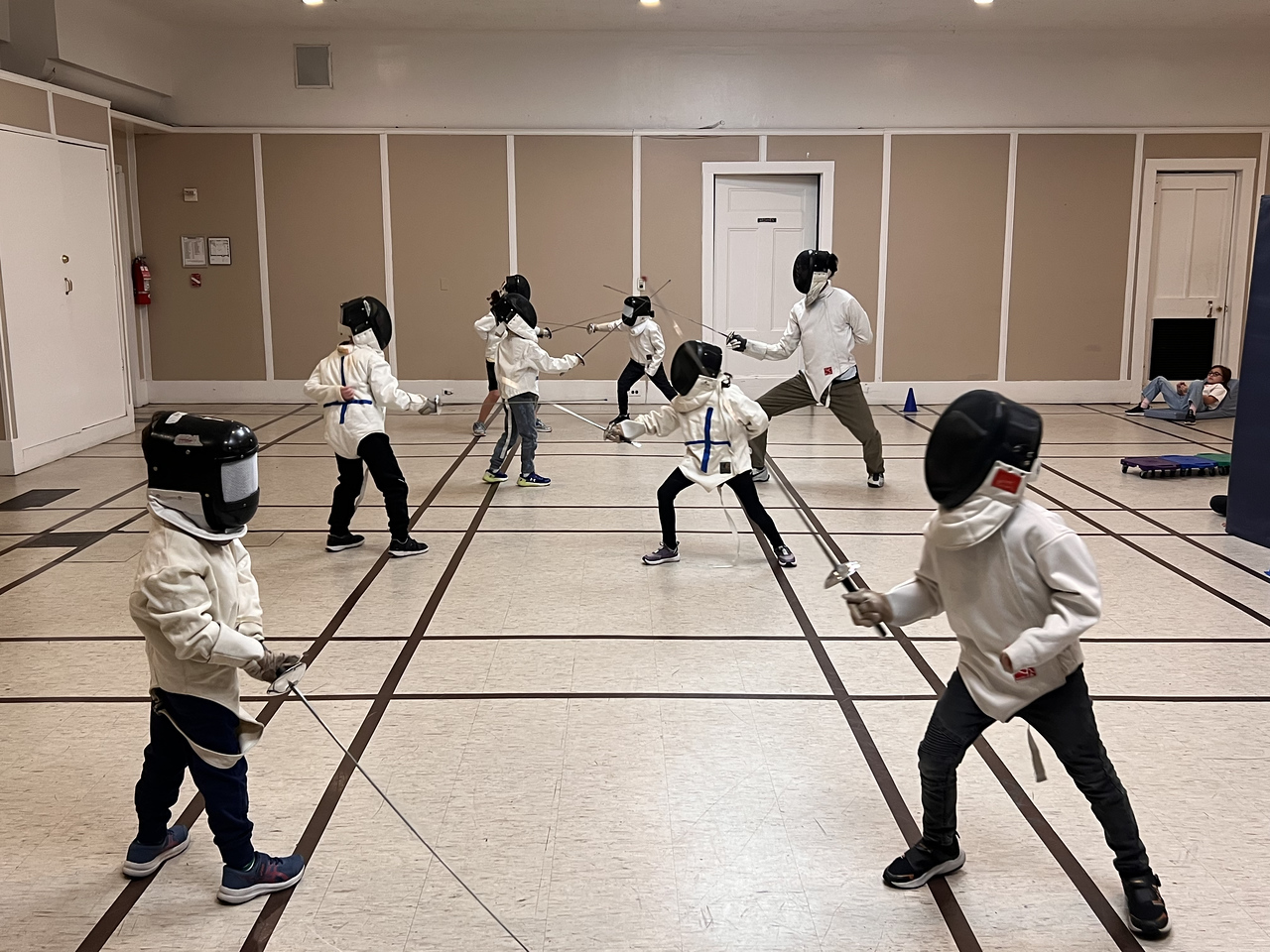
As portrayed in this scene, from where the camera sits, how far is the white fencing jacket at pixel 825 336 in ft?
23.1

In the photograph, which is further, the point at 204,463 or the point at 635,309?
the point at 635,309

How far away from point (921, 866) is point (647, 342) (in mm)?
6367

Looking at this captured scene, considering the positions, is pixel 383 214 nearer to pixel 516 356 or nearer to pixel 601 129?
pixel 601 129

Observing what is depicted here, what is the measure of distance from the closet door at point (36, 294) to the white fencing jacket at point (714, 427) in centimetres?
503

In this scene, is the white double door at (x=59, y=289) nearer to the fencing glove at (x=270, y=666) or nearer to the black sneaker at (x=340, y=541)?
the black sneaker at (x=340, y=541)

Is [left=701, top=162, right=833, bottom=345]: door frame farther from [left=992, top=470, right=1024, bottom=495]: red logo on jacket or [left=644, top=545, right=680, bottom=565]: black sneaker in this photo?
[left=992, top=470, right=1024, bottom=495]: red logo on jacket

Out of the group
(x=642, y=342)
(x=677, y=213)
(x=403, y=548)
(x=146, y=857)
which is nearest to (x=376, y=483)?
(x=403, y=548)

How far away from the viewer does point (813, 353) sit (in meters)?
7.06

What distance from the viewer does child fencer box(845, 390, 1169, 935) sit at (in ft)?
7.48

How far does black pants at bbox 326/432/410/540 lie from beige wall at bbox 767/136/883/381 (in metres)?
6.67

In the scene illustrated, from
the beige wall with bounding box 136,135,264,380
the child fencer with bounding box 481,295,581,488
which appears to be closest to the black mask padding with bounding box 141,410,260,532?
the child fencer with bounding box 481,295,581,488

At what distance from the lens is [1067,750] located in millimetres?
2453

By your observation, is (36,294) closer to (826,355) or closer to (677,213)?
(826,355)

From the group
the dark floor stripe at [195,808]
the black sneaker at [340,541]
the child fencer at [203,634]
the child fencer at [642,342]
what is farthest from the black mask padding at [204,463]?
the child fencer at [642,342]
